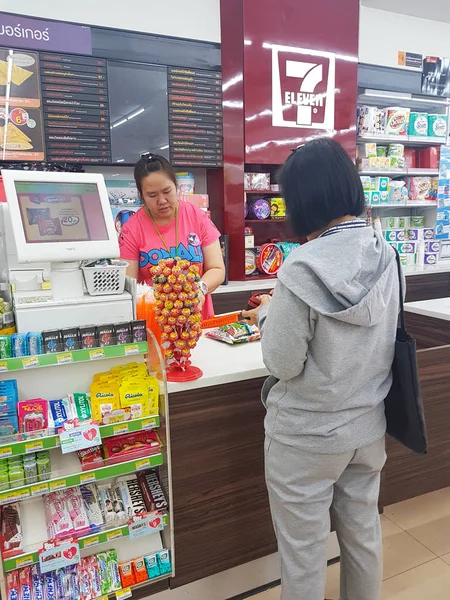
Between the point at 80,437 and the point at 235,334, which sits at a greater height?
the point at 235,334

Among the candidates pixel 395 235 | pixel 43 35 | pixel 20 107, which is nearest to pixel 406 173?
pixel 395 235

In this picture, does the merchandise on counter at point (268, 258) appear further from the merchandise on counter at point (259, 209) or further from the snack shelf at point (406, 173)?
the snack shelf at point (406, 173)

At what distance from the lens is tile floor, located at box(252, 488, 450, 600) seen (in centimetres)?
200

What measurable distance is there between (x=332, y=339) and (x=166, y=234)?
1.47 m

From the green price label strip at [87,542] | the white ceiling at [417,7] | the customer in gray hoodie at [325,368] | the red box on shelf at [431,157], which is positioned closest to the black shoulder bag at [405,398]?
the customer in gray hoodie at [325,368]

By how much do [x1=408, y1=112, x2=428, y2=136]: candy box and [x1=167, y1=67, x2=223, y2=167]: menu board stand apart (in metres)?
2.09

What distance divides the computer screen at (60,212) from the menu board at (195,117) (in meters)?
2.36

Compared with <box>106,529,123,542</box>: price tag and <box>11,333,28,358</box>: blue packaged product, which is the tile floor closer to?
<box>106,529,123,542</box>: price tag

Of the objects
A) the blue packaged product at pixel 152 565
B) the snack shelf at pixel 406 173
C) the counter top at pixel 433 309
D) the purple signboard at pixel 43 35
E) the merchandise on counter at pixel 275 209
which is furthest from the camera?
the snack shelf at pixel 406 173

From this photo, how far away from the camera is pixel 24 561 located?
1.40 metres

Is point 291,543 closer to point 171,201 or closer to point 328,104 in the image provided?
point 171,201

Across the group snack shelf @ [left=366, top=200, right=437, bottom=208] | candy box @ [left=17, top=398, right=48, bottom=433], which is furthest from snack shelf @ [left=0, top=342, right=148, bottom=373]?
snack shelf @ [left=366, top=200, right=437, bottom=208]

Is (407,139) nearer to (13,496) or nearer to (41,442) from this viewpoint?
(41,442)

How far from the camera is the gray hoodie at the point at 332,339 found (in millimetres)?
1196
